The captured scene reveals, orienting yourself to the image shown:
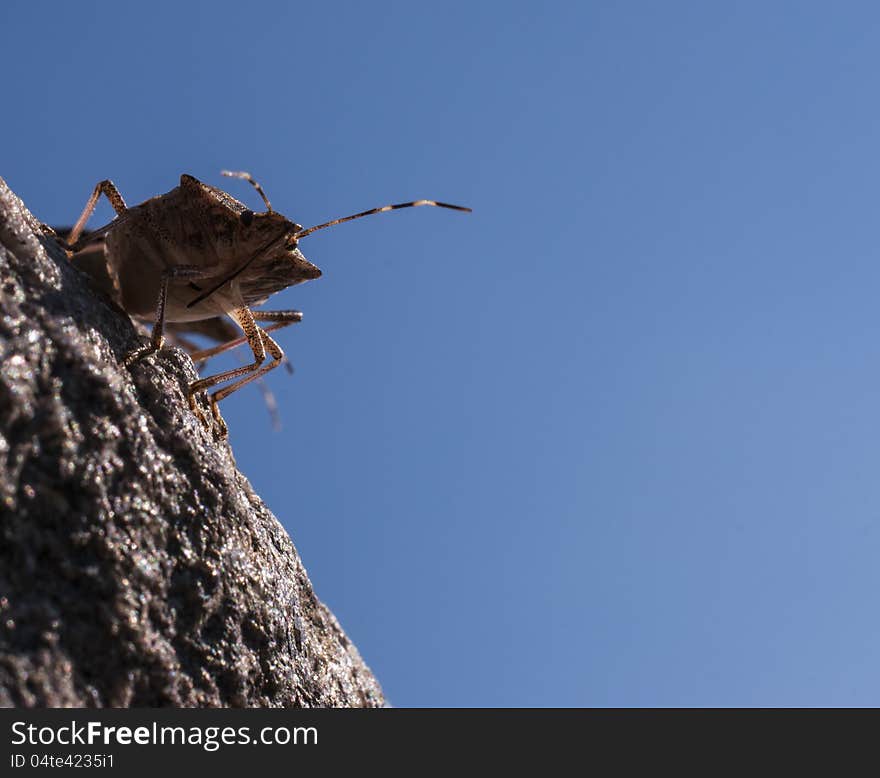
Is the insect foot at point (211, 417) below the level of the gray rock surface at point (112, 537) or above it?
above

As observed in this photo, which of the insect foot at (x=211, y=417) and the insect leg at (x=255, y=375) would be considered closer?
the insect foot at (x=211, y=417)

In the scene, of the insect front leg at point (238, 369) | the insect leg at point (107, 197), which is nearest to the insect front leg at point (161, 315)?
the insect front leg at point (238, 369)

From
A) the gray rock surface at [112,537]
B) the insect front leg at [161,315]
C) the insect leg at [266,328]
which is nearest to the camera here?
the gray rock surface at [112,537]

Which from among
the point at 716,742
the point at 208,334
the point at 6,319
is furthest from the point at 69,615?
the point at 208,334

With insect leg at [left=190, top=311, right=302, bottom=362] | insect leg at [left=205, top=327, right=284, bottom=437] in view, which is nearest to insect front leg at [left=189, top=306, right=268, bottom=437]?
insect leg at [left=205, top=327, right=284, bottom=437]

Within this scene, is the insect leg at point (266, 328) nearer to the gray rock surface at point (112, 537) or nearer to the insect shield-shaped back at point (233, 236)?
the insect shield-shaped back at point (233, 236)

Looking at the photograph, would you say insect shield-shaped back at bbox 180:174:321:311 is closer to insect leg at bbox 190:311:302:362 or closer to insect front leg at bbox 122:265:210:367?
insect front leg at bbox 122:265:210:367
